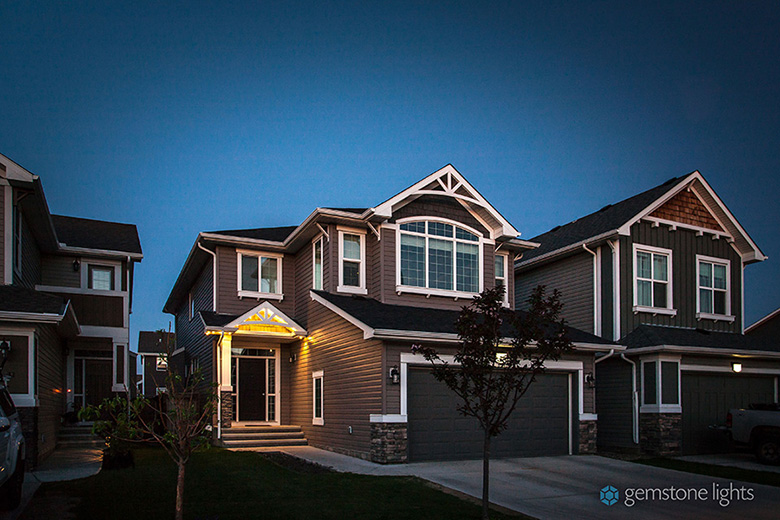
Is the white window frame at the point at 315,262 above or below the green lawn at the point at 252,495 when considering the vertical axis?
above

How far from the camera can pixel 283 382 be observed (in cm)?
1953

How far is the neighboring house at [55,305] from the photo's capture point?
40.5 feet

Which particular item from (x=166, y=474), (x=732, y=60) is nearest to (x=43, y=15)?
(x=166, y=474)

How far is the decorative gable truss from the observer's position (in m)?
Result: 19.7

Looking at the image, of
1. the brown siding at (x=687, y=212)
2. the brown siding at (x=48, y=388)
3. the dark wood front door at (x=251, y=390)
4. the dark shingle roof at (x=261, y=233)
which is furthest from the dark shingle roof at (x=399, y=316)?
the brown siding at (x=48, y=388)

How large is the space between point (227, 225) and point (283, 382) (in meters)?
183

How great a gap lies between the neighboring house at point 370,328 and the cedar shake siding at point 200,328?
125mm

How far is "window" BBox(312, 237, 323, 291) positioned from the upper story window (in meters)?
2.14

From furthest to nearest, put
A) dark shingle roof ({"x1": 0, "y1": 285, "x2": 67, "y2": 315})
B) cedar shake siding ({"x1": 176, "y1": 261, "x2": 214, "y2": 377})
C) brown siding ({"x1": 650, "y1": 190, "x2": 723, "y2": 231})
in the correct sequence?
brown siding ({"x1": 650, "y1": 190, "x2": 723, "y2": 231}) < cedar shake siding ({"x1": 176, "y1": 261, "x2": 214, "y2": 377}) < dark shingle roof ({"x1": 0, "y1": 285, "x2": 67, "y2": 315})

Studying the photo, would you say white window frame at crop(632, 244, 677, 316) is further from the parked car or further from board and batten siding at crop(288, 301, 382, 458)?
the parked car

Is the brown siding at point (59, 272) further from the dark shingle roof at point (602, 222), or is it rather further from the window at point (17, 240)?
the dark shingle roof at point (602, 222)

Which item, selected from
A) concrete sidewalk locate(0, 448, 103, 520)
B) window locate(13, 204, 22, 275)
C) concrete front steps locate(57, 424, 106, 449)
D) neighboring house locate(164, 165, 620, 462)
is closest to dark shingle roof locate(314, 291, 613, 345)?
neighboring house locate(164, 165, 620, 462)

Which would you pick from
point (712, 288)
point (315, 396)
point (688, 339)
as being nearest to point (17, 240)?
point (315, 396)

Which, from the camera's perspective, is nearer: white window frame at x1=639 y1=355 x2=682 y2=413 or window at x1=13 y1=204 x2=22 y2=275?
window at x1=13 y1=204 x2=22 y2=275
